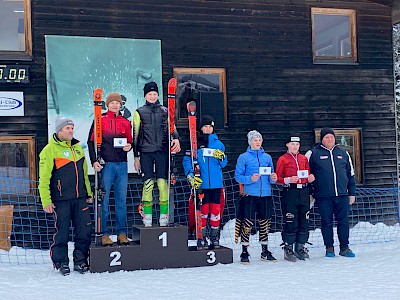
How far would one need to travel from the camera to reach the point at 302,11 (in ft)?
31.8

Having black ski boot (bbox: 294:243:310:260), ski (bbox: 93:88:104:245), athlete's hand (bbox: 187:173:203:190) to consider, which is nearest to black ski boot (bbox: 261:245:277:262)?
black ski boot (bbox: 294:243:310:260)

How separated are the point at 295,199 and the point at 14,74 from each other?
460cm

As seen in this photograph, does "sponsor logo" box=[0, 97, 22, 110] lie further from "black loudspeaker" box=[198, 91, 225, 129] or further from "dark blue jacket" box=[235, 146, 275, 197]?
"dark blue jacket" box=[235, 146, 275, 197]

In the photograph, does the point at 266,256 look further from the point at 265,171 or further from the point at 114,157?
the point at 114,157

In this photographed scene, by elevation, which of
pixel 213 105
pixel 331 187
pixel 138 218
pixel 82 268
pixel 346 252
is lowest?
pixel 346 252

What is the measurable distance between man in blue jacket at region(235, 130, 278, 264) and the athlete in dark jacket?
0.87 meters

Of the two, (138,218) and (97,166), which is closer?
(97,166)

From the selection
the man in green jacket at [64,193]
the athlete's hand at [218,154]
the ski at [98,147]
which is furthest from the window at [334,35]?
the man in green jacket at [64,193]

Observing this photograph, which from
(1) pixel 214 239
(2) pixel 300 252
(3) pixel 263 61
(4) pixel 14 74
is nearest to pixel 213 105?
(3) pixel 263 61

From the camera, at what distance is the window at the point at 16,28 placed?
26.5 ft

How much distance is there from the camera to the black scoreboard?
791 centimetres

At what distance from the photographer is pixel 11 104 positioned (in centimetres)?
800

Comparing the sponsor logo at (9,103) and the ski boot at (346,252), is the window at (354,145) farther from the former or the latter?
the sponsor logo at (9,103)

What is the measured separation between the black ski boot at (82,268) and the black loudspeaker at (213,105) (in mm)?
3427
